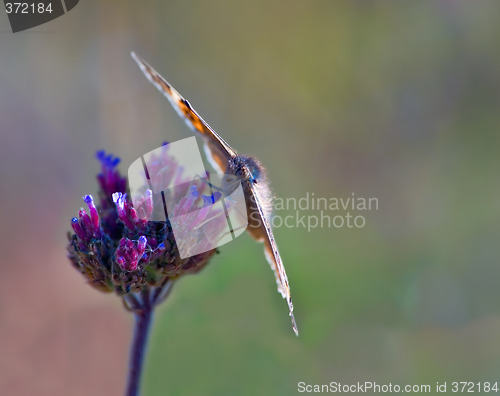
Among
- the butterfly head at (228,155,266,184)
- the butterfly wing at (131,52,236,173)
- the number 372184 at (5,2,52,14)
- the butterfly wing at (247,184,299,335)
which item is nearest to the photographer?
the butterfly wing at (247,184,299,335)

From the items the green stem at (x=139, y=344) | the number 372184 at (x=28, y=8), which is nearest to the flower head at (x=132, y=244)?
the green stem at (x=139, y=344)

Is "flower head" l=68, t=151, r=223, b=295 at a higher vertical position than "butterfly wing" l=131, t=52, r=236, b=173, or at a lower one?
lower

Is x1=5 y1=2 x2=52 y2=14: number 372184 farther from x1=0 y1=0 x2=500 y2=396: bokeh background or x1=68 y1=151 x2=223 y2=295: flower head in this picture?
x1=68 y1=151 x2=223 y2=295: flower head

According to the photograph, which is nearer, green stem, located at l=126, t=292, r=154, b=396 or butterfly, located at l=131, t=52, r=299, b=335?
green stem, located at l=126, t=292, r=154, b=396

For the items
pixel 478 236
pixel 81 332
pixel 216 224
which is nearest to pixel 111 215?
pixel 216 224

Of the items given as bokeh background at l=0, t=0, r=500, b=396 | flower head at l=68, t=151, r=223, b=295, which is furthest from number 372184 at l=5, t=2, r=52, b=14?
flower head at l=68, t=151, r=223, b=295

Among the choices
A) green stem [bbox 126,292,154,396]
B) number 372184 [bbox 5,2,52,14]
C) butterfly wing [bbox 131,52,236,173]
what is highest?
number 372184 [bbox 5,2,52,14]

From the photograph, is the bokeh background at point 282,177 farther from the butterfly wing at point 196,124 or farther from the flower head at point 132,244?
the flower head at point 132,244

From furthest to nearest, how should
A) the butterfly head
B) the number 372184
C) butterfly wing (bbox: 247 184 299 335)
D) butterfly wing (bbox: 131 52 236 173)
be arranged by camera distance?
the number 372184, the butterfly head, butterfly wing (bbox: 131 52 236 173), butterfly wing (bbox: 247 184 299 335)

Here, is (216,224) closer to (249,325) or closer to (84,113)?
(249,325)
